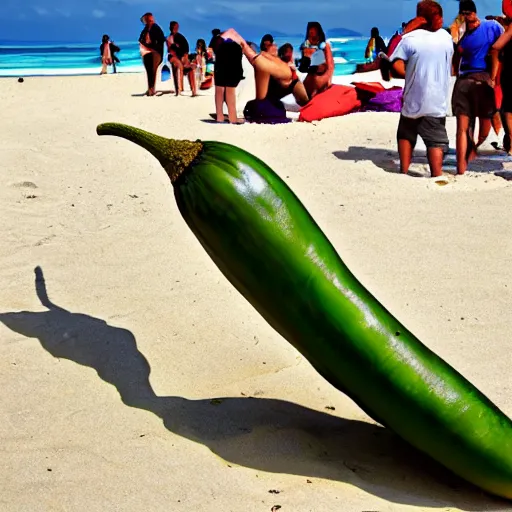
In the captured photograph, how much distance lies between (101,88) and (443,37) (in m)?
11.7

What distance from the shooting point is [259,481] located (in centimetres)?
273

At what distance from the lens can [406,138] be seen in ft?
26.3

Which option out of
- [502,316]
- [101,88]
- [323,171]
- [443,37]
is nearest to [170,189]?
[323,171]

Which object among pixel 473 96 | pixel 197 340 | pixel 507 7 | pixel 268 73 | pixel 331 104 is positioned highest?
pixel 507 7

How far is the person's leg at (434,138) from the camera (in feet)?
25.6

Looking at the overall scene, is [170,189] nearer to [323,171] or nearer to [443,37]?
[323,171]

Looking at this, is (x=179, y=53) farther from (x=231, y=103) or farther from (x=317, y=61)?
(x=231, y=103)

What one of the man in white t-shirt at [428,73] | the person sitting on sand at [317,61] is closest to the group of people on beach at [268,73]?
the person sitting on sand at [317,61]

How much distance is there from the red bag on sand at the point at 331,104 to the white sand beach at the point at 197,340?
2.18 metres

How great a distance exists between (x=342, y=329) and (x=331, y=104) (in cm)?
867

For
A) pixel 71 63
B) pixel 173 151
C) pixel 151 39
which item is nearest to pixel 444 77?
pixel 173 151

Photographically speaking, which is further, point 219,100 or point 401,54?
point 219,100

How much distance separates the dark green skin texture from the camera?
272 cm

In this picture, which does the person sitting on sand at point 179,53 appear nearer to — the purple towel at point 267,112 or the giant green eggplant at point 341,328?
the purple towel at point 267,112
